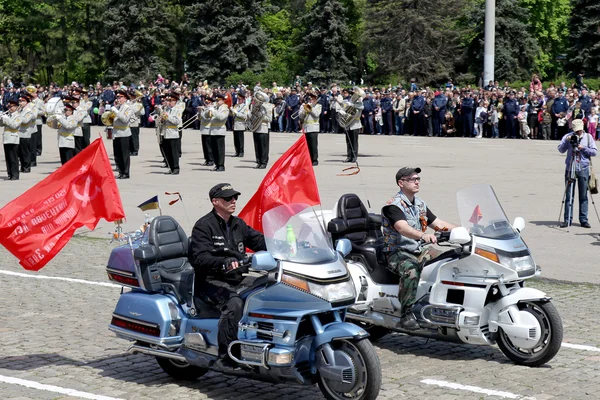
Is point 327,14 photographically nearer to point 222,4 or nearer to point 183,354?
point 222,4

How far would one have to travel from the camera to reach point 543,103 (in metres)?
34.2

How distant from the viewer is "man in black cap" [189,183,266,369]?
25.3 ft

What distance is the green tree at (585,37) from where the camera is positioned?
54781 millimetres

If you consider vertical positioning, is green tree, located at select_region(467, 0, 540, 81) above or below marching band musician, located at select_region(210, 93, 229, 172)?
above

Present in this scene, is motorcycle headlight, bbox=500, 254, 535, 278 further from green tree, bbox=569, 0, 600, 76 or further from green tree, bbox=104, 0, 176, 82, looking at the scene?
green tree, bbox=104, 0, 176, 82

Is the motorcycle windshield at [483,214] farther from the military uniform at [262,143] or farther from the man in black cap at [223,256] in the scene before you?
the military uniform at [262,143]

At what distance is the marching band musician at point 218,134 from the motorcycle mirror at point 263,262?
1904 centimetres

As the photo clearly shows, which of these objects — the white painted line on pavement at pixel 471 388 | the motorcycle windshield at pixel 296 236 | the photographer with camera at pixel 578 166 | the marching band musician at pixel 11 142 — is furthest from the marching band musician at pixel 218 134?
the motorcycle windshield at pixel 296 236

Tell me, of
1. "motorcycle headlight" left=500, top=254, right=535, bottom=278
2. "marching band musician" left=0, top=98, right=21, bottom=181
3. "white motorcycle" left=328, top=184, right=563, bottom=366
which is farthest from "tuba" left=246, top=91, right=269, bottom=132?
"motorcycle headlight" left=500, top=254, right=535, bottom=278

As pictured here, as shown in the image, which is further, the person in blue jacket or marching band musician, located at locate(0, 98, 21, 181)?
the person in blue jacket

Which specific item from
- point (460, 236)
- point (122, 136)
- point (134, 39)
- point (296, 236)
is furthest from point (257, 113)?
point (134, 39)

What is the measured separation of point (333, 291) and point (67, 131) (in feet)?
61.3

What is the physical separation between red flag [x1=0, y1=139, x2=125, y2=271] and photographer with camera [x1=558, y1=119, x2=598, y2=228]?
30.7ft

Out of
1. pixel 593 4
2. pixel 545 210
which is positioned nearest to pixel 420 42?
pixel 593 4
